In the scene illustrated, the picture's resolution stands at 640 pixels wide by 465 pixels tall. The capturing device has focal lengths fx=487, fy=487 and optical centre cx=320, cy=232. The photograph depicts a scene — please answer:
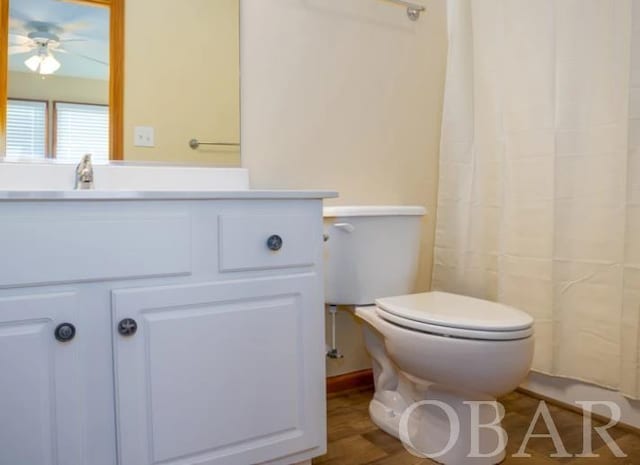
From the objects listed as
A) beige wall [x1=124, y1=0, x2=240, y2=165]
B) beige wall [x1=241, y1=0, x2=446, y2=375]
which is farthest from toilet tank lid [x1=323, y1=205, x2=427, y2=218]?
beige wall [x1=124, y1=0, x2=240, y2=165]

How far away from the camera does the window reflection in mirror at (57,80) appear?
1387mm

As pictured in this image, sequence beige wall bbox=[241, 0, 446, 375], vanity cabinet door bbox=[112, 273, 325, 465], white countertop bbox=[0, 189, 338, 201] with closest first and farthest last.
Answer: white countertop bbox=[0, 189, 338, 201] → vanity cabinet door bbox=[112, 273, 325, 465] → beige wall bbox=[241, 0, 446, 375]

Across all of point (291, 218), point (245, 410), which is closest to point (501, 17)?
point (291, 218)

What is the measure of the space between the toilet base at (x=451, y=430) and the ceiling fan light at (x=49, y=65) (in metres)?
1.43

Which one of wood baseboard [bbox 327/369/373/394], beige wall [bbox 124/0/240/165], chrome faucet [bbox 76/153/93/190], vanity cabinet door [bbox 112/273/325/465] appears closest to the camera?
vanity cabinet door [bbox 112/273/325/465]

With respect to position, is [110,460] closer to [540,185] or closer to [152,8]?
[152,8]

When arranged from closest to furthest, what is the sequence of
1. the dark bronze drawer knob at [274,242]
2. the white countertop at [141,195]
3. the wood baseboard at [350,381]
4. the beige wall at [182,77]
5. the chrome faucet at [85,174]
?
the white countertop at [141,195], the dark bronze drawer knob at [274,242], the chrome faucet at [85,174], the beige wall at [182,77], the wood baseboard at [350,381]

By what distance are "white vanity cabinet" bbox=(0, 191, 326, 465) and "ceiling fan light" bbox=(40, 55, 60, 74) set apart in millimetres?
661

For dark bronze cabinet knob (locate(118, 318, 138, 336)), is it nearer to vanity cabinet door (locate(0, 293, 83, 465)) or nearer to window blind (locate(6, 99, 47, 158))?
vanity cabinet door (locate(0, 293, 83, 465))

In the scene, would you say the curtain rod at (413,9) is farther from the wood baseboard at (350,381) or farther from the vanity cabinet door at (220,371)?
the wood baseboard at (350,381)

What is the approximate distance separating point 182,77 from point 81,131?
0.36 m

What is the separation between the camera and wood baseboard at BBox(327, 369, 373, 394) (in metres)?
1.89

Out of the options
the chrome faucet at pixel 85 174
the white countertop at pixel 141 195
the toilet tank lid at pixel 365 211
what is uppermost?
the chrome faucet at pixel 85 174

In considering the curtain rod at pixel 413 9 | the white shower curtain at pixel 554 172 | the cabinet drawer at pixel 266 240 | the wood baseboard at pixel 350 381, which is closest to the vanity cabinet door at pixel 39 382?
the cabinet drawer at pixel 266 240
